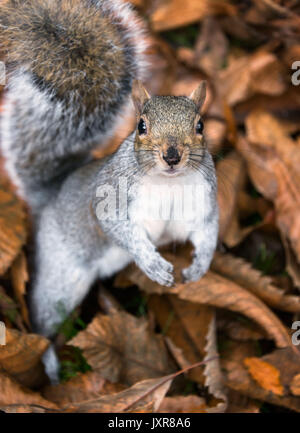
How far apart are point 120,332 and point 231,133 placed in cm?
97

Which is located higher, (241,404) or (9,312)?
(9,312)

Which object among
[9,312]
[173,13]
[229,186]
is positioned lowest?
[9,312]

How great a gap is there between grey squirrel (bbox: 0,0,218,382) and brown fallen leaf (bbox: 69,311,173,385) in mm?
194

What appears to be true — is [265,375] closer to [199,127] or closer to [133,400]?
[133,400]

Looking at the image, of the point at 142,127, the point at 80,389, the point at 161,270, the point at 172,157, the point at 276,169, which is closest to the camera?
the point at 172,157

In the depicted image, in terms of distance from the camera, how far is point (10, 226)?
5.85 feet

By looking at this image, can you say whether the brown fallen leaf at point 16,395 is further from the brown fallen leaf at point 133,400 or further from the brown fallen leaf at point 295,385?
the brown fallen leaf at point 295,385

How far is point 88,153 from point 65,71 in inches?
15.8

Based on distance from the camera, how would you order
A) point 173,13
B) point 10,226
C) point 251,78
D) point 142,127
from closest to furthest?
point 142,127 < point 10,226 < point 251,78 < point 173,13

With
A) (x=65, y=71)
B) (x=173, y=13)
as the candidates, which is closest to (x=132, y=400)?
(x=65, y=71)

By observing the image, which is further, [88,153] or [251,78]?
[251,78]

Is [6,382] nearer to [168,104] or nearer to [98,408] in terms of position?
[98,408]

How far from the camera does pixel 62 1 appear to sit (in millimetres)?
1511

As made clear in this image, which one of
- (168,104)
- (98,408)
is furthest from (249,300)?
(168,104)
